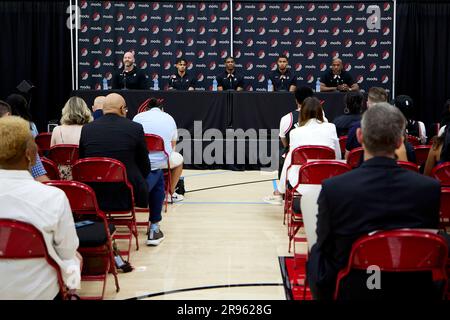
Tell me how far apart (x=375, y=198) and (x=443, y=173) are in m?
2.20

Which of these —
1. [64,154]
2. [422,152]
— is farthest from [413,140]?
[64,154]

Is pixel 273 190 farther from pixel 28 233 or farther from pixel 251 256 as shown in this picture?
pixel 28 233

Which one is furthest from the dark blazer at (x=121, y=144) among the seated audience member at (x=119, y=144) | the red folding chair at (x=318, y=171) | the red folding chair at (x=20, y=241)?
the red folding chair at (x=20, y=241)

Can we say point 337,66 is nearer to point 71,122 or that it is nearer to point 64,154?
point 71,122

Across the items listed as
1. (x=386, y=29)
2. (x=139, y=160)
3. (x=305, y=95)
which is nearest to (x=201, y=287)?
(x=139, y=160)

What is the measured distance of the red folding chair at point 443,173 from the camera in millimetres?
4340

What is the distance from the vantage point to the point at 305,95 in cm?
641

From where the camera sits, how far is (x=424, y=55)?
11398mm

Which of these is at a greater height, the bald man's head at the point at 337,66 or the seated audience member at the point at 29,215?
the bald man's head at the point at 337,66

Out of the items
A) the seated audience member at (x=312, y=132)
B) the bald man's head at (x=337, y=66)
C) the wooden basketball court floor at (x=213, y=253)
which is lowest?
the wooden basketball court floor at (x=213, y=253)

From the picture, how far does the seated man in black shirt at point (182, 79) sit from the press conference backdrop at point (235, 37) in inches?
32.6

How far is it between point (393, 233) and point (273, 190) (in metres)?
5.52

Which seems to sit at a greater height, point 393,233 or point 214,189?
point 393,233

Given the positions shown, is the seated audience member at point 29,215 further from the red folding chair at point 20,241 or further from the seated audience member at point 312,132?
the seated audience member at point 312,132
